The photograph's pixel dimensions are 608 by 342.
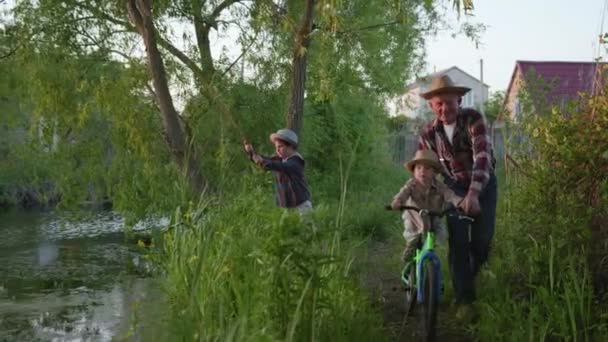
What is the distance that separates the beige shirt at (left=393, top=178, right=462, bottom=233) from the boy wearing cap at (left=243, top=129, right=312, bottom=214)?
1779mm

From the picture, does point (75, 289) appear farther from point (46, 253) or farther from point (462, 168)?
point (462, 168)

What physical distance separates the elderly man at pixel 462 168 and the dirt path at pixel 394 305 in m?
0.21

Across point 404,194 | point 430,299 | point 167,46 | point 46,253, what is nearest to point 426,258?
point 430,299

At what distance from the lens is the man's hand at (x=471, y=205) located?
427 centimetres

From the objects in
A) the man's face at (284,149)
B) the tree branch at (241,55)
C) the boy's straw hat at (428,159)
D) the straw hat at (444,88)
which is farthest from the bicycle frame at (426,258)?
the tree branch at (241,55)

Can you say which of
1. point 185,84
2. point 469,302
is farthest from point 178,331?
point 185,84

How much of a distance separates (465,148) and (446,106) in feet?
0.98

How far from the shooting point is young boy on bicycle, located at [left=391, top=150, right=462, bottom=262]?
4652 millimetres

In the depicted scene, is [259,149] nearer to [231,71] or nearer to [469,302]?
[231,71]

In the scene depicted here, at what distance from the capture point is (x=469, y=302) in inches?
182

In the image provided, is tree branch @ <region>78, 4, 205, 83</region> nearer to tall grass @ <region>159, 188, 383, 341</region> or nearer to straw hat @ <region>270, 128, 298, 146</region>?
straw hat @ <region>270, 128, 298, 146</region>

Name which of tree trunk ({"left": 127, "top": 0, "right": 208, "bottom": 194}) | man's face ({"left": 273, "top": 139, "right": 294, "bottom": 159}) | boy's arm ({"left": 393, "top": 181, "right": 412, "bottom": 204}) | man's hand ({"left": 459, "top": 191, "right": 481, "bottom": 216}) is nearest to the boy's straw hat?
boy's arm ({"left": 393, "top": 181, "right": 412, "bottom": 204})

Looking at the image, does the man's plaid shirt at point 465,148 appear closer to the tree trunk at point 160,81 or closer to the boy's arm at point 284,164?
the boy's arm at point 284,164

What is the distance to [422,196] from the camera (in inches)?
189
